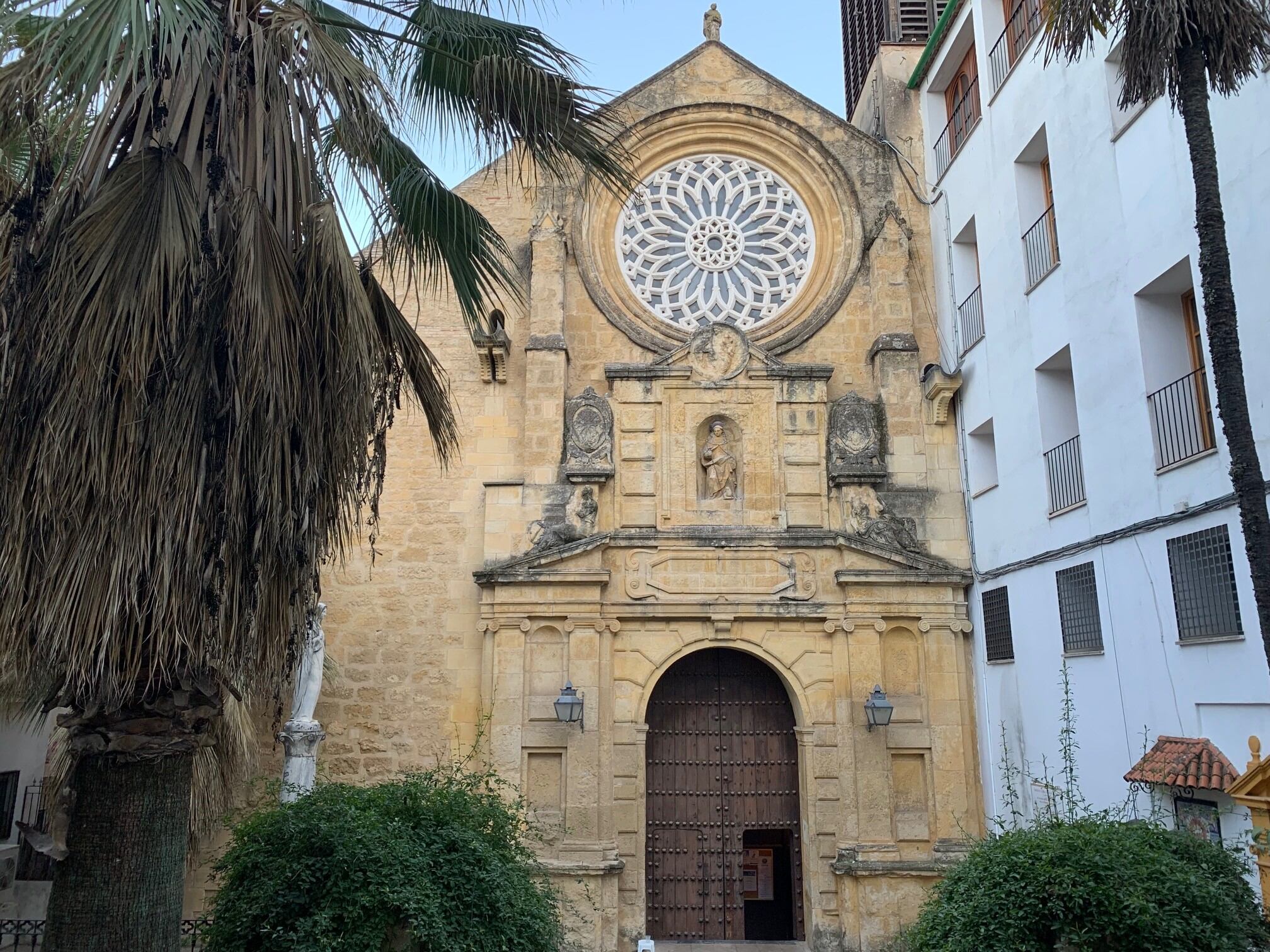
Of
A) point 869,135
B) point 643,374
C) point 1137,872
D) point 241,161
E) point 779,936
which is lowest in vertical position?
Answer: point 779,936

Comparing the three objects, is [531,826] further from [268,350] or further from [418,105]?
[418,105]

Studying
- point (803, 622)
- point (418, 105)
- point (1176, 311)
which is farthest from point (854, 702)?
point (418, 105)

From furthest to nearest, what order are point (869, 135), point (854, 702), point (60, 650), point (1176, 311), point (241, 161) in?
point (869, 135), point (854, 702), point (1176, 311), point (241, 161), point (60, 650)

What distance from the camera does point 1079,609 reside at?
10055 mm

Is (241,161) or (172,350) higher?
(241,161)

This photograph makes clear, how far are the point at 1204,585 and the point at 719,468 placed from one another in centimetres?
609

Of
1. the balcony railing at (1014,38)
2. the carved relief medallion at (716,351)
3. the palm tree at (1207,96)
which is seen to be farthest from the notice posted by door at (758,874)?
the balcony railing at (1014,38)

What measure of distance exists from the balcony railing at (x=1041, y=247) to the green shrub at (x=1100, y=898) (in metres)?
6.41

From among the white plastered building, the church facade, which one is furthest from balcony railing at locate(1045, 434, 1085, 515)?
the church facade

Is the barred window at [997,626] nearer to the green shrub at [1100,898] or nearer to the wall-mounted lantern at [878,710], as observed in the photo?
the wall-mounted lantern at [878,710]

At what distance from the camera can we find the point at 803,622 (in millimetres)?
12383

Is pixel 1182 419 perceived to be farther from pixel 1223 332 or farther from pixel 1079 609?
pixel 1223 332

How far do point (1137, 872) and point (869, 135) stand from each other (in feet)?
37.0

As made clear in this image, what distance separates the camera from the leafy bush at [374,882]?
583 cm
